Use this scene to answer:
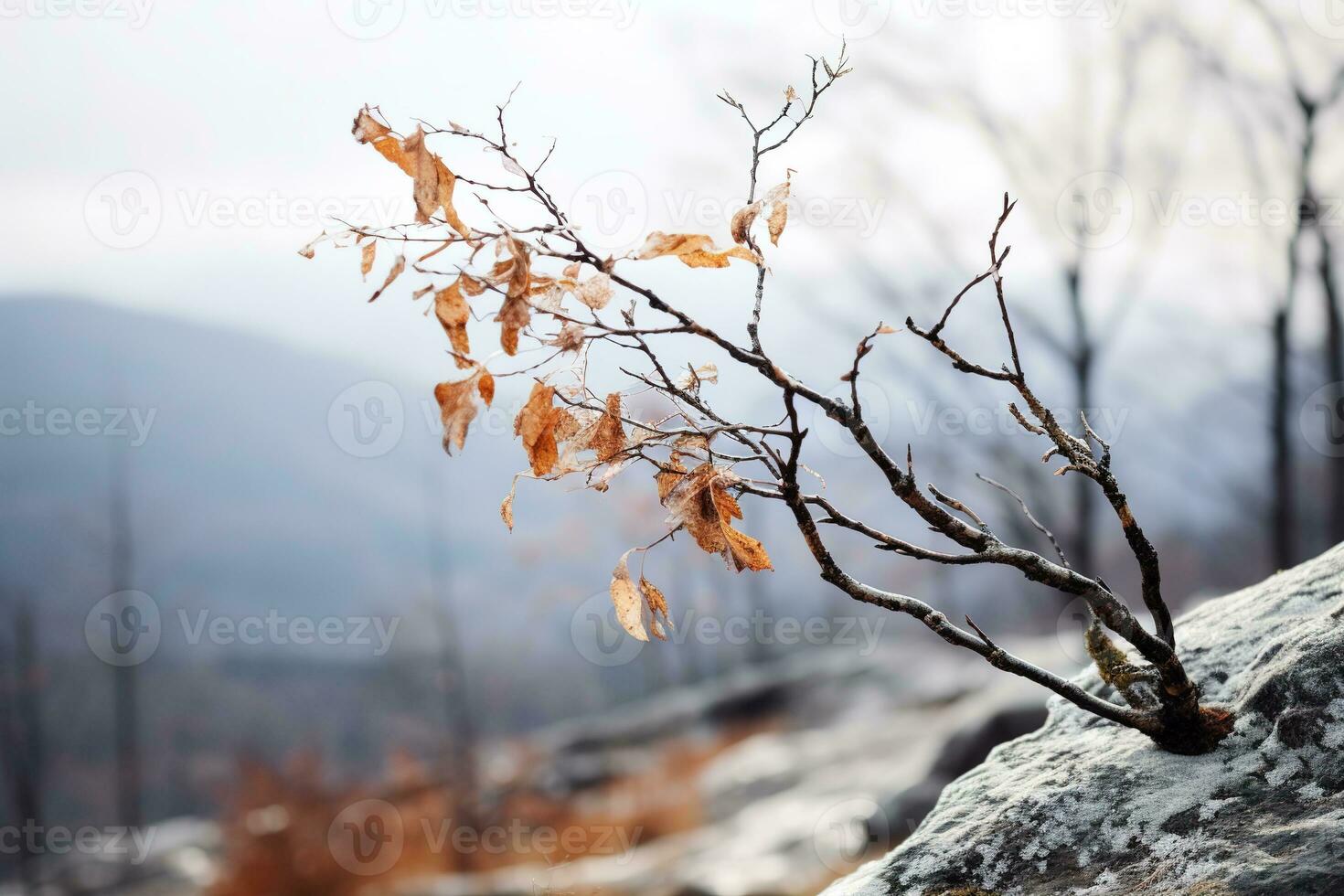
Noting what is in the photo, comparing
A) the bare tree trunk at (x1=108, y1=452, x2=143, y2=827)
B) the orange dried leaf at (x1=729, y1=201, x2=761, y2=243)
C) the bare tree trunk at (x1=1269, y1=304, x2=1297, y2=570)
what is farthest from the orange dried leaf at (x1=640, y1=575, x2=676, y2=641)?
the bare tree trunk at (x1=108, y1=452, x2=143, y2=827)

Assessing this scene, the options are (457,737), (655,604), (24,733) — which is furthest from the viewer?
(24,733)

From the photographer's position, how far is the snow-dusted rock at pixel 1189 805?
96 cm

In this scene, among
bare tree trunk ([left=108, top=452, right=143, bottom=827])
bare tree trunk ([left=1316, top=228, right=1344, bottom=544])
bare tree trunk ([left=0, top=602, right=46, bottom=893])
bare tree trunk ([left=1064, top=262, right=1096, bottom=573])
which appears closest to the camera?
bare tree trunk ([left=1316, top=228, right=1344, bottom=544])

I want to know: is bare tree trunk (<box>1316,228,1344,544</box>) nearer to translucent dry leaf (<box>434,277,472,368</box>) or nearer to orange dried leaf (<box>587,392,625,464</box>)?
orange dried leaf (<box>587,392,625,464</box>)

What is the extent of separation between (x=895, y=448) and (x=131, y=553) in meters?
12.7

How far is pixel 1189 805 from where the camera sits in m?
1.07

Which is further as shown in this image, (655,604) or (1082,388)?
(1082,388)

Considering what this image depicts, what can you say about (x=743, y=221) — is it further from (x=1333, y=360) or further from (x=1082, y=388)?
(x=1333, y=360)

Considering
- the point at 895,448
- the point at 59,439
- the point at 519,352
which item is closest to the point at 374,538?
the point at 59,439

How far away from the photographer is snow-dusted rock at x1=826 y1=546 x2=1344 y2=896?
957mm

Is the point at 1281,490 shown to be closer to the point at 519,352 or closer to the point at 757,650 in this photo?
the point at 519,352

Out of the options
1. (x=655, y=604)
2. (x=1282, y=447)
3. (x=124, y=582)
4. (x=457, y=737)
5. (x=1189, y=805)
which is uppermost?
(x=124, y=582)

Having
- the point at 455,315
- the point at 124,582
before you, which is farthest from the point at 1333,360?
the point at 124,582

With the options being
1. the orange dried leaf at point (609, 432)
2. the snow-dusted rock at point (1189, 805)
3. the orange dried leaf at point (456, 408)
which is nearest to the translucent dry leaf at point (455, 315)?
the orange dried leaf at point (456, 408)
